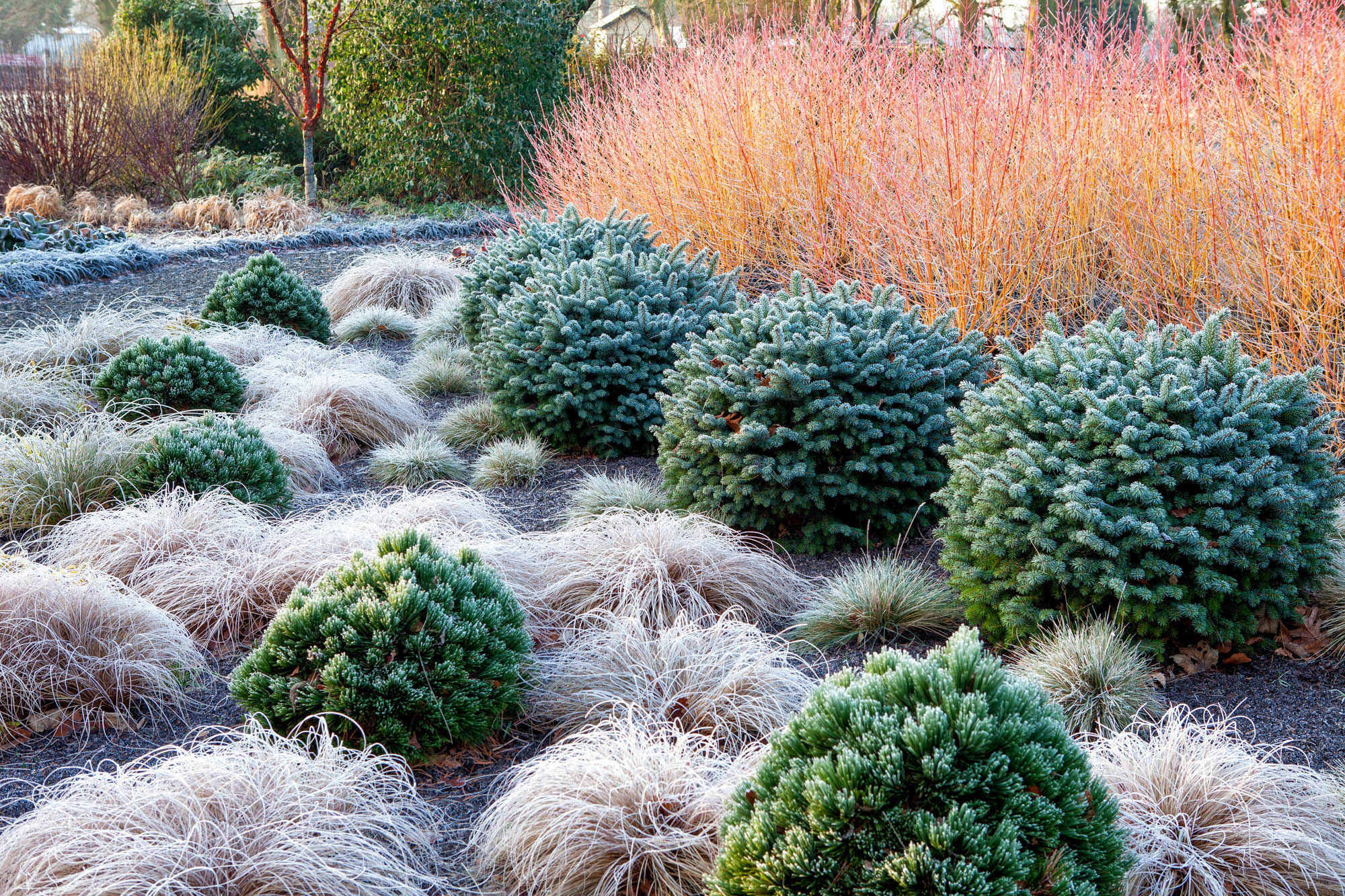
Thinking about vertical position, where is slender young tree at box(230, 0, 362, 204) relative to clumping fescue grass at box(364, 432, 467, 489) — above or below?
above

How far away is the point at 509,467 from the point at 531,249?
2.24 meters

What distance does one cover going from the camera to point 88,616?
311 centimetres

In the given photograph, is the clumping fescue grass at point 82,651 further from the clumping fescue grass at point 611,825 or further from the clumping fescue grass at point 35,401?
the clumping fescue grass at point 35,401

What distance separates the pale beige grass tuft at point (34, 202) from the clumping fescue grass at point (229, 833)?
1224 cm

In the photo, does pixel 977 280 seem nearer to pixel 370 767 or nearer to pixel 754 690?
pixel 754 690

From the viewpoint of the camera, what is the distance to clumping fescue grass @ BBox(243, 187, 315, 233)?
12375 millimetres

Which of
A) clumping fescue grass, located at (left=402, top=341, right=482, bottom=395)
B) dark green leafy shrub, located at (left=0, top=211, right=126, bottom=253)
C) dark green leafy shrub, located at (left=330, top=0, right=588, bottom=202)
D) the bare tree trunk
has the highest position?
dark green leafy shrub, located at (left=330, top=0, right=588, bottom=202)

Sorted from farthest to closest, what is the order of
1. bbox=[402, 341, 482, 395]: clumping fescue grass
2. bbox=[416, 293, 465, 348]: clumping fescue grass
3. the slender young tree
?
the slender young tree < bbox=[416, 293, 465, 348]: clumping fescue grass < bbox=[402, 341, 482, 395]: clumping fescue grass

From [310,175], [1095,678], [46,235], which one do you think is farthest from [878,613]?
[310,175]

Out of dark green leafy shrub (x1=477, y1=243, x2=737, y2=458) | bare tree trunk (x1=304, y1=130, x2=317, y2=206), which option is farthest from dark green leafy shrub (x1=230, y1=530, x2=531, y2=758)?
bare tree trunk (x1=304, y1=130, x2=317, y2=206)

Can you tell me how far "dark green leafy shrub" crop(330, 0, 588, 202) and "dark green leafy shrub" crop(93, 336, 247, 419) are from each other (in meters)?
8.72

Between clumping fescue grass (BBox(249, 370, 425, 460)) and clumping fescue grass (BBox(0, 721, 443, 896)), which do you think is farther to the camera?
clumping fescue grass (BBox(249, 370, 425, 460))

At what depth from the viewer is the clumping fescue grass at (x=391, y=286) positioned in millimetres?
9133

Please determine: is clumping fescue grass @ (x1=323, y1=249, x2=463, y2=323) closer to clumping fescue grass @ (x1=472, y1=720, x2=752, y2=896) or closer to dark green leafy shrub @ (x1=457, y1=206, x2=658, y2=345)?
dark green leafy shrub @ (x1=457, y1=206, x2=658, y2=345)
